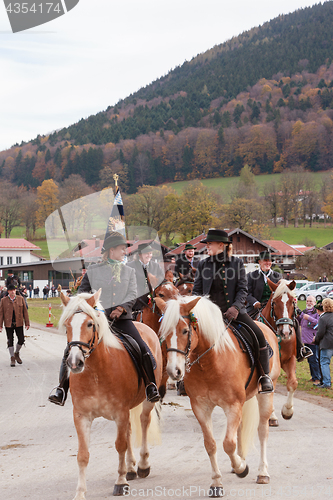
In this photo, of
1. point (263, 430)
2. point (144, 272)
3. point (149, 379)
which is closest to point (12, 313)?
point (144, 272)

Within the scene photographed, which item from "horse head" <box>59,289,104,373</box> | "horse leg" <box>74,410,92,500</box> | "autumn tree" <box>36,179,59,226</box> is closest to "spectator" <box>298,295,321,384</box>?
"horse leg" <box>74,410,92,500</box>

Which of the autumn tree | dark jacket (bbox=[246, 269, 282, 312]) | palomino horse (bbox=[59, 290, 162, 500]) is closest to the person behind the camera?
palomino horse (bbox=[59, 290, 162, 500])

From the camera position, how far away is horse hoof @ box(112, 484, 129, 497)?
5.07 m

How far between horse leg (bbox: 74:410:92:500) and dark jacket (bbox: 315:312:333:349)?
768 cm

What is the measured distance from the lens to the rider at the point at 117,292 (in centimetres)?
577

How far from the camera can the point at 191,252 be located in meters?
11.5

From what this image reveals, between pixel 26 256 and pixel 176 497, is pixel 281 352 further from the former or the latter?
pixel 26 256

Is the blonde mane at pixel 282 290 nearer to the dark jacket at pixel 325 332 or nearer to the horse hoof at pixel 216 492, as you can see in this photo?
the dark jacket at pixel 325 332

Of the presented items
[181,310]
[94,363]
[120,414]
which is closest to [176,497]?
[120,414]

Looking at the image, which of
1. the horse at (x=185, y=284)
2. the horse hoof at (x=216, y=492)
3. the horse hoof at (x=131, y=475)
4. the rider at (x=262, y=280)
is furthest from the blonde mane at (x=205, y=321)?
the horse at (x=185, y=284)

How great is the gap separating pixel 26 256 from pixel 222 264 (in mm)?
74799

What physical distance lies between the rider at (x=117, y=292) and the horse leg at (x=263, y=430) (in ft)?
4.59

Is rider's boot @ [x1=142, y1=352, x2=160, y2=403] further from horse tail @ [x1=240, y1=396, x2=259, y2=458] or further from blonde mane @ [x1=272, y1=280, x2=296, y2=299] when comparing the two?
blonde mane @ [x1=272, y1=280, x2=296, y2=299]

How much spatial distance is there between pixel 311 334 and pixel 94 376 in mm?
8584
